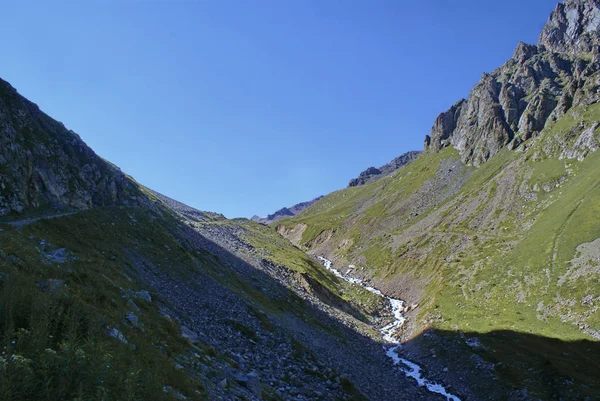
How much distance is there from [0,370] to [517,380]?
5162 centimetres

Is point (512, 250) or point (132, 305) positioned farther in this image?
point (512, 250)

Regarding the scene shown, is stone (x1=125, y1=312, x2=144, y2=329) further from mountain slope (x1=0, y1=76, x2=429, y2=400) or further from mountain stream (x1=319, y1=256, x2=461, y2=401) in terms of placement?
mountain stream (x1=319, y1=256, x2=461, y2=401)

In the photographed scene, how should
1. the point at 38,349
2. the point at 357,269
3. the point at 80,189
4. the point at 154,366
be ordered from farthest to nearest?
the point at 357,269, the point at 80,189, the point at 154,366, the point at 38,349

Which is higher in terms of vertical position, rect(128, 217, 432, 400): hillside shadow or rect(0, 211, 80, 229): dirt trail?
rect(0, 211, 80, 229): dirt trail

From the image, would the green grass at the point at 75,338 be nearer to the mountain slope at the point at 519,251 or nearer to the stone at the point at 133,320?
the stone at the point at 133,320

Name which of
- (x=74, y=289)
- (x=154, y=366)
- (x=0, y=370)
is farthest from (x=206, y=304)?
(x=0, y=370)

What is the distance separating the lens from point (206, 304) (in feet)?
117

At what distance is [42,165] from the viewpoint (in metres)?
42.0

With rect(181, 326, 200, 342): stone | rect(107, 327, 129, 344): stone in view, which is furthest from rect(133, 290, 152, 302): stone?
rect(107, 327, 129, 344): stone

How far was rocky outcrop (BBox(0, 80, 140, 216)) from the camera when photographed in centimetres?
3634

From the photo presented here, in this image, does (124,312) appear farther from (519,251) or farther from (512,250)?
(512,250)

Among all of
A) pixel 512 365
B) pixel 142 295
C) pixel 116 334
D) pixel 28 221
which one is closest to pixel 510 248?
pixel 512 365

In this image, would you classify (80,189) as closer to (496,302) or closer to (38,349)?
(38,349)

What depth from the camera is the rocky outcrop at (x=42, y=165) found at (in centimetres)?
3634
